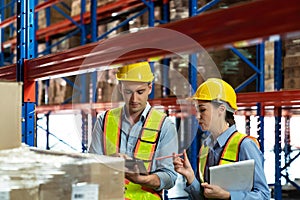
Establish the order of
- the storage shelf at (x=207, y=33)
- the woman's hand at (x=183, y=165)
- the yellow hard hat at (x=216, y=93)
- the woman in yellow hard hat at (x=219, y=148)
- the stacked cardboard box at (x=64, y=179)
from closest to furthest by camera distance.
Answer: the storage shelf at (x=207, y=33) < the stacked cardboard box at (x=64, y=179) < the woman's hand at (x=183, y=165) < the woman in yellow hard hat at (x=219, y=148) < the yellow hard hat at (x=216, y=93)

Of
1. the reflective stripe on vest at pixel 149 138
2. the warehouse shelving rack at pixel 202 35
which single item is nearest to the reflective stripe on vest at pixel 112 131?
the reflective stripe on vest at pixel 149 138

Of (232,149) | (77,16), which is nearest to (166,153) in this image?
(232,149)

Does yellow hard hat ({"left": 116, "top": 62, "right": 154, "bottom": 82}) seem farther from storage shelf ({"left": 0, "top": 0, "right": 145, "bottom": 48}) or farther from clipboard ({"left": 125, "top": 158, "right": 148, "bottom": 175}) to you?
storage shelf ({"left": 0, "top": 0, "right": 145, "bottom": 48})

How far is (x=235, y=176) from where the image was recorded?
266 cm

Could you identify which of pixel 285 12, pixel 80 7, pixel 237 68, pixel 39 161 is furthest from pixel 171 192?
pixel 285 12

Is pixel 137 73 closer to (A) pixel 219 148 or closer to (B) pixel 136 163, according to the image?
(B) pixel 136 163

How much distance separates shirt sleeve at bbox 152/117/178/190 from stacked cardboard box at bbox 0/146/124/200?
94 centimetres

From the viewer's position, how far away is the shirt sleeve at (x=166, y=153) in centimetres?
273

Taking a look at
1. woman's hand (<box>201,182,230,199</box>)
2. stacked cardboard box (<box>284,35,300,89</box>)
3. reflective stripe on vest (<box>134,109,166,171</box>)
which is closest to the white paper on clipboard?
woman's hand (<box>201,182,230,199</box>)

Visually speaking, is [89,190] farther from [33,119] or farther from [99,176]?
[33,119]

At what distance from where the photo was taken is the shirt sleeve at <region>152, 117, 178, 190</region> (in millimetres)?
2734

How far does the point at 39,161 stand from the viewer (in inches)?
73.7

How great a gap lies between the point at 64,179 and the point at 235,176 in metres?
1.24

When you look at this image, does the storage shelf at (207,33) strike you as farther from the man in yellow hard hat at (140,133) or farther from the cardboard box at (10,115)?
the man in yellow hard hat at (140,133)
